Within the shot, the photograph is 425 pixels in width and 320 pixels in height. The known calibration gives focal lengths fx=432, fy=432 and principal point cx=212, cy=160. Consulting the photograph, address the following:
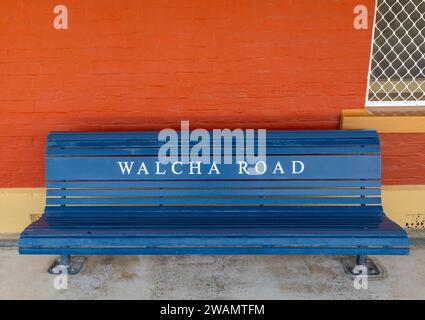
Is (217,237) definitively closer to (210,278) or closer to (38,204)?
(210,278)

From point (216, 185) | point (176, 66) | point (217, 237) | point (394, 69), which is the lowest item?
point (217, 237)

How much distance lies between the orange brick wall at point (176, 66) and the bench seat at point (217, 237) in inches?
35.4

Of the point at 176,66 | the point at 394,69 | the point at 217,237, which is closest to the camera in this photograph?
the point at 217,237

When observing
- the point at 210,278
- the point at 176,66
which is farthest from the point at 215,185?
the point at 176,66

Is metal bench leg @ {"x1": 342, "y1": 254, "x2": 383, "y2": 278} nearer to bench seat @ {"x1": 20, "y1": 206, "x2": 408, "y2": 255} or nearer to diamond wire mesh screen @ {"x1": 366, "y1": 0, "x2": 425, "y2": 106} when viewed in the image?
bench seat @ {"x1": 20, "y1": 206, "x2": 408, "y2": 255}

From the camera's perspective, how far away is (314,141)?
3203mm

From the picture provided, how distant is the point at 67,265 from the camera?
10.2 ft

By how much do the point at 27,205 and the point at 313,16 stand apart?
2.81 m

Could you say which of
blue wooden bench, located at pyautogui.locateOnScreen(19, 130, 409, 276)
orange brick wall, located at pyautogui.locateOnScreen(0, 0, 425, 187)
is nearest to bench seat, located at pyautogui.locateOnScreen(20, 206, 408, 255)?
blue wooden bench, located at pyautogui.locateOnScreen(19, 130, 409, 276)

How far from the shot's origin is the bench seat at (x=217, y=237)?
2.77 metres

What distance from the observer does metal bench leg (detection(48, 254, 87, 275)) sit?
3.09m

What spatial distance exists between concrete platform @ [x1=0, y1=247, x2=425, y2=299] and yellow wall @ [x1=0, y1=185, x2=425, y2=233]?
38cm

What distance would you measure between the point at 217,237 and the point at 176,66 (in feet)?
4.66
